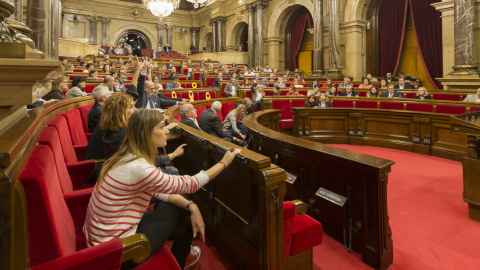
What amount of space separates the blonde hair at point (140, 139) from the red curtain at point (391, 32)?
485 inches

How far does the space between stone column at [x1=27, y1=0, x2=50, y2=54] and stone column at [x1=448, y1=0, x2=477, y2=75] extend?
9540 mm

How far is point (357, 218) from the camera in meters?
2.25

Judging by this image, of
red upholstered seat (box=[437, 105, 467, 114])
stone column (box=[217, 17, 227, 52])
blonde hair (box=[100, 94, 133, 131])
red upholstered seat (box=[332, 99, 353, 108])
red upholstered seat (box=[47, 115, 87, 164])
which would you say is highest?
stone column (box=[217, 17, 227, 52])

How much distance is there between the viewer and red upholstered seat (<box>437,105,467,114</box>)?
511 centimetres

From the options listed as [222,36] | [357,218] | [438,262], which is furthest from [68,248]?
[222,36]

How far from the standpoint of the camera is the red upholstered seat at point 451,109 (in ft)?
16.8

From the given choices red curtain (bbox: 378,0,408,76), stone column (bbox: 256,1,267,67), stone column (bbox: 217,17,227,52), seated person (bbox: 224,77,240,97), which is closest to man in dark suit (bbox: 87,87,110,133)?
seated person (bbox: 224,77,240,97)

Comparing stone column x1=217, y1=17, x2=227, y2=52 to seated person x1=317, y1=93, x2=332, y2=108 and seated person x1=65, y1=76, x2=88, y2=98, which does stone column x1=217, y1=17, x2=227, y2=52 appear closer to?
seated person x1=317, y1=93, x2=332, y2=108

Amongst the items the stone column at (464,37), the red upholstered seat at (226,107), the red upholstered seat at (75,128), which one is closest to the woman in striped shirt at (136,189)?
the red upholstered seat at (75,128)

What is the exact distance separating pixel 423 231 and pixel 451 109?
3.45 meters

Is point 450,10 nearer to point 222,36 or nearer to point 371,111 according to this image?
point 371,111

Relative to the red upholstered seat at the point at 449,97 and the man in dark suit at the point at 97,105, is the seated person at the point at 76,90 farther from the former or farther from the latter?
the red upholstered seat at the point at 449,97

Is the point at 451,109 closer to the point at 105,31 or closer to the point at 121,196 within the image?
the point at 121,196

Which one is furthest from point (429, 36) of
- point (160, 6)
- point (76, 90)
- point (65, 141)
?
point (65, 141)
